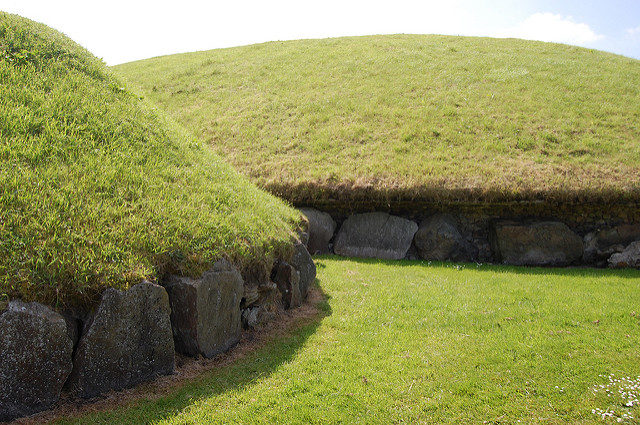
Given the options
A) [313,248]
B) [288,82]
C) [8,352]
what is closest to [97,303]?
[8,352]

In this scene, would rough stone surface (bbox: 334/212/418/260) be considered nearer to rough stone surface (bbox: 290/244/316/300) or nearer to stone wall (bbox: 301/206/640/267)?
stone wall (bbox: 301/206/640/267)

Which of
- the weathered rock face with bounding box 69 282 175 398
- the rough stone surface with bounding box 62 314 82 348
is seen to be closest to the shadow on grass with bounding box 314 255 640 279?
the weathered rock face with bounding box 69 282 175 398

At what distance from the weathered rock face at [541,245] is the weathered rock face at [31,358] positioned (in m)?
11.7

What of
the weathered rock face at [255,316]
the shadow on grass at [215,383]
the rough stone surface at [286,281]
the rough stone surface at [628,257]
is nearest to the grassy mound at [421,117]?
the rough stone surface at [628,257]

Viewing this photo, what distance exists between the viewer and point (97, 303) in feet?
18.0

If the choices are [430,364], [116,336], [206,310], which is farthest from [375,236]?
[116,336]

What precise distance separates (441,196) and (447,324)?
247 inches

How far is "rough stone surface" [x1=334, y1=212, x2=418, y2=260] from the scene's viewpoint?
44.4 ft

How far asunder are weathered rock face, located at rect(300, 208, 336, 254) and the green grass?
3.99 meters

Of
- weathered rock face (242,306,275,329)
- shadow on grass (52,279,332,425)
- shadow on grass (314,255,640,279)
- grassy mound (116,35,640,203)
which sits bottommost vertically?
shadow on grass (52,279,332,425)

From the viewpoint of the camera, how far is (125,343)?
554cm

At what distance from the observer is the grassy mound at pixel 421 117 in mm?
13812

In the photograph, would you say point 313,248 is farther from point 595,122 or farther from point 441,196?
point 595,122

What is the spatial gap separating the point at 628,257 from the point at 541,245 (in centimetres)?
238
